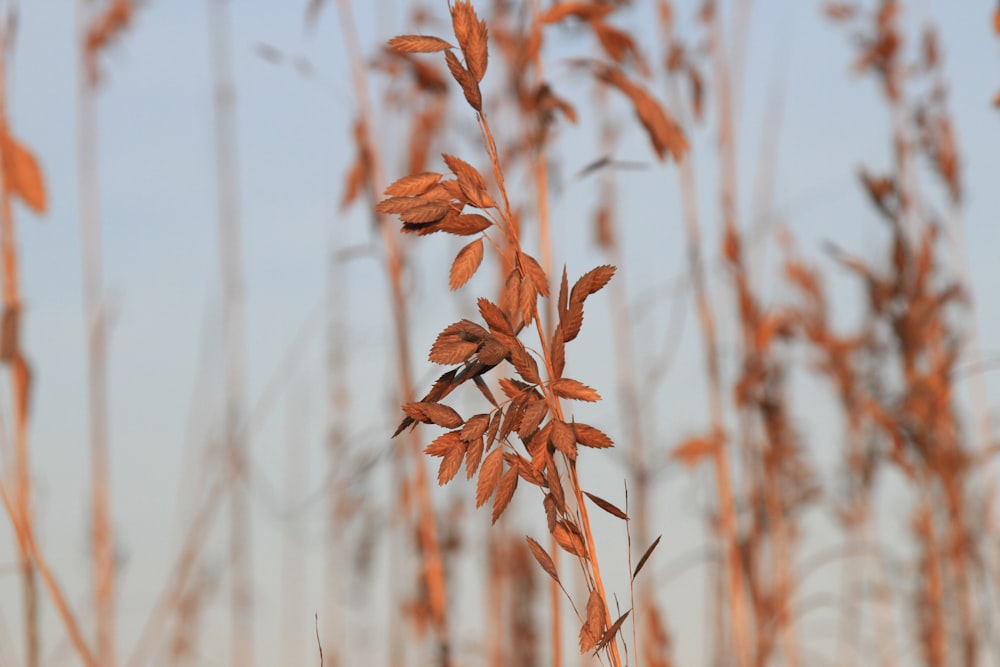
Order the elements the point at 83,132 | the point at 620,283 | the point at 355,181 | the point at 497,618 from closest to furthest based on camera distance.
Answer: the point at 355,181 → the point at 83,132 → the point at 497,618 → the point at 620,283

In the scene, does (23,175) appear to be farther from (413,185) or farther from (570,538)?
(570,538)

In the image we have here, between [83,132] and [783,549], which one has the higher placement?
[83,132]

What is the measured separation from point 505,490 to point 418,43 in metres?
0.41

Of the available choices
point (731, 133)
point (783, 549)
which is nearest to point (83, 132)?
point (731, 133)

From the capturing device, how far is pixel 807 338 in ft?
11.4

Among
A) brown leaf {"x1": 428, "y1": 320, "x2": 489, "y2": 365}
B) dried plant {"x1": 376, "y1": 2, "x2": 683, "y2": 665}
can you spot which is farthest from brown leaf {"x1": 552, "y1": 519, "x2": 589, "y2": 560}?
brown leaf {"x1": 428, "y1": 320, "x2": 489, "y2": 365}

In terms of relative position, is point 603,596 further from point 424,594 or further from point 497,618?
point 497,618

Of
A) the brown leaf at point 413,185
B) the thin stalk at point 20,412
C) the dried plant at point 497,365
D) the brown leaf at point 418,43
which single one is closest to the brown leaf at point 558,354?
the dried plant at point 497,365

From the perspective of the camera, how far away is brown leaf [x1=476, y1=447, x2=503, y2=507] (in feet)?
2.78

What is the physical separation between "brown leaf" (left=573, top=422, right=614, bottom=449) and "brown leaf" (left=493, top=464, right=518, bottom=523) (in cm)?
7

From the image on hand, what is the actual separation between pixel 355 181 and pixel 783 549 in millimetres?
1410

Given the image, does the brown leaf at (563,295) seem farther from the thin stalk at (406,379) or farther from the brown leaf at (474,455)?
the thin stalk at (406,379)

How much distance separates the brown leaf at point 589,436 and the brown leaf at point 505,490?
0.22ft

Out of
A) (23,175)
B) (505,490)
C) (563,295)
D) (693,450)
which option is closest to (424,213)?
(563,295)
